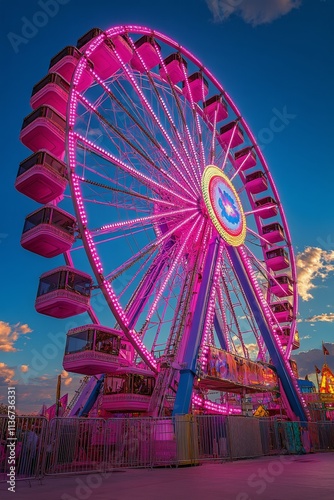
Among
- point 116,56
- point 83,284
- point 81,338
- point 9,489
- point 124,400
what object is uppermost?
point 116,56

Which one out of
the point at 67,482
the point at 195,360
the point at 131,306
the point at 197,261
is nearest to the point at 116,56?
the point at 197,261

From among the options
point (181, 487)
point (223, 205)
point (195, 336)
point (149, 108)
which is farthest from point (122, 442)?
point (149, 108)

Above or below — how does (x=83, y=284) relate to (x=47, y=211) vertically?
below

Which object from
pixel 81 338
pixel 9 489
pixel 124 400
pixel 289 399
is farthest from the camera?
pixel 289 399

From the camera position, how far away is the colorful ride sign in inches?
734

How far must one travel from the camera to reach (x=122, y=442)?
10484 millimetres

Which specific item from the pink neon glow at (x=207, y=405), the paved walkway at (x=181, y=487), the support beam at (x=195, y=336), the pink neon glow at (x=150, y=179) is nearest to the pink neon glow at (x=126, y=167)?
the pink neon glow at (x=150, y=179)

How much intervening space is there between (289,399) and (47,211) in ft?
48.1

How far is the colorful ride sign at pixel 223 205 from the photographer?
18.6 metres

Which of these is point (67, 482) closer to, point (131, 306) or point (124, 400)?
point (124, 400)

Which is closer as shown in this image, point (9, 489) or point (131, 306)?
point (9, 489)

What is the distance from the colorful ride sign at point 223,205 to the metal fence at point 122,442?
824cm

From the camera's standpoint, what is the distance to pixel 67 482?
767cm

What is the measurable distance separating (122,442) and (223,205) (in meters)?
12.4
